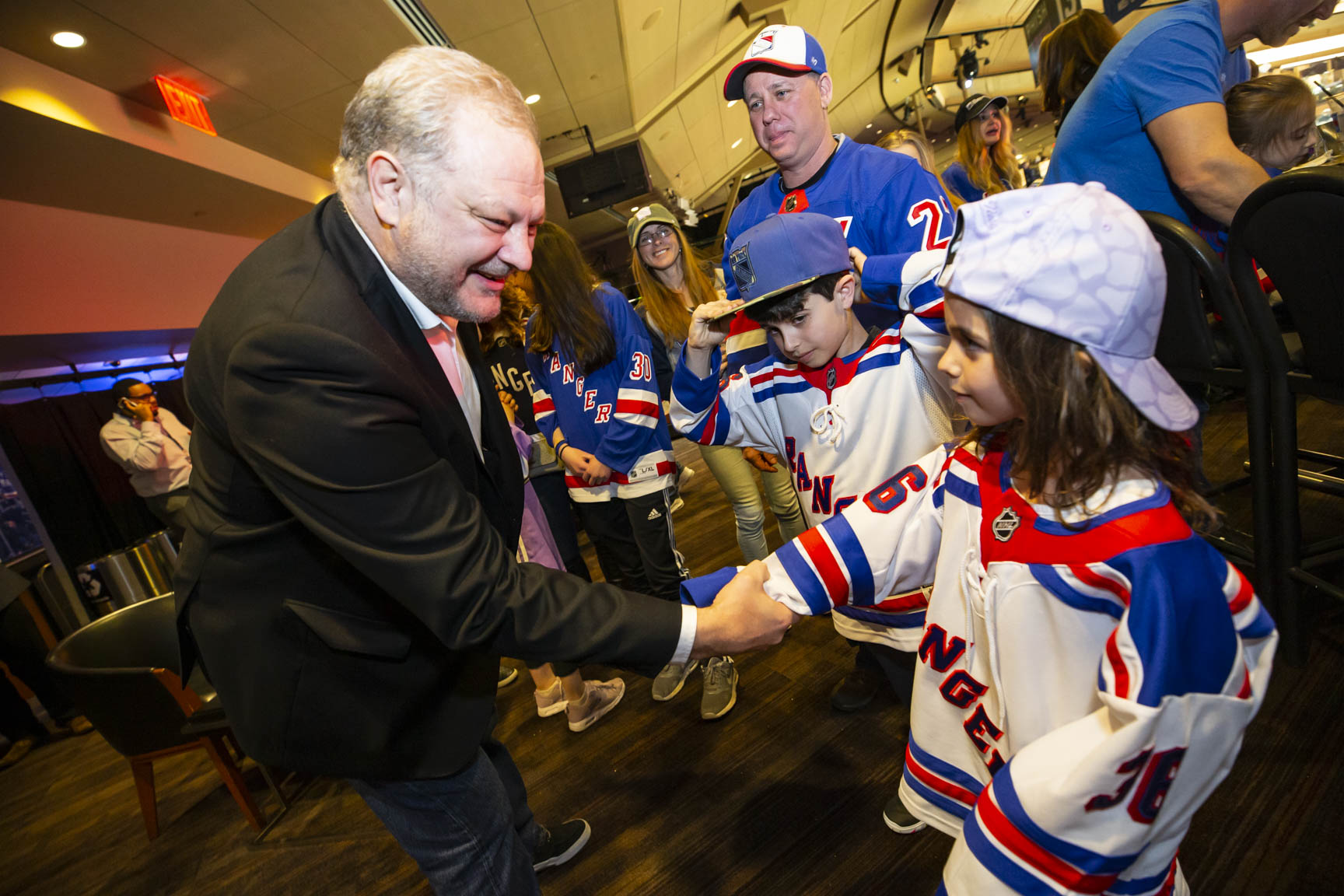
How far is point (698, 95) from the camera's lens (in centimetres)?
923

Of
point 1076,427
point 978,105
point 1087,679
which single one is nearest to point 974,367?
point 1076,427

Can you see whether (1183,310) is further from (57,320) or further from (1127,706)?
(57,320)

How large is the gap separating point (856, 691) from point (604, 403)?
128 cm

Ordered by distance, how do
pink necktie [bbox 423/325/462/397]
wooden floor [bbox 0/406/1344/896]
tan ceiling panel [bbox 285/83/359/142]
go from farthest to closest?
tan ceiling panel [bbox 285/83/359/142] → wooden floor [bbox 0/406/1344/896] → pink necktie [bbox 423/325/462/397]

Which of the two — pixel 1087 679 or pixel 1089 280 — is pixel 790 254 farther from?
pixel 1087 679

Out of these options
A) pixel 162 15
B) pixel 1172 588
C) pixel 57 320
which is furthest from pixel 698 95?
pixel 1172 588

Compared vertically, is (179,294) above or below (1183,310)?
above

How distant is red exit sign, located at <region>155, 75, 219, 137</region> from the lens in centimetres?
422

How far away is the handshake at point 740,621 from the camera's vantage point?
1.09 metres

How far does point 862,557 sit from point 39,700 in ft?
17.3

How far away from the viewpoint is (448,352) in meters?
1.28

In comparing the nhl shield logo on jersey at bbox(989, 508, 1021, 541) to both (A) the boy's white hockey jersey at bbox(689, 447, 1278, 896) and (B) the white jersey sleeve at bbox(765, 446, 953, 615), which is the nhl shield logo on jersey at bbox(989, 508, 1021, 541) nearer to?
(A) the boy's white hockey jersey at bbox(689, 447, 1278, 896)

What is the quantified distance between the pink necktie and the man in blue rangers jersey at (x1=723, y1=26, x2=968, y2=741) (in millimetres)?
701

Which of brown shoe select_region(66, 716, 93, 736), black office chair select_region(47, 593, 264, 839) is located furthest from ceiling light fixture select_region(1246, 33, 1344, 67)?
brown shoe select_region(66, 716, 93, 736)
